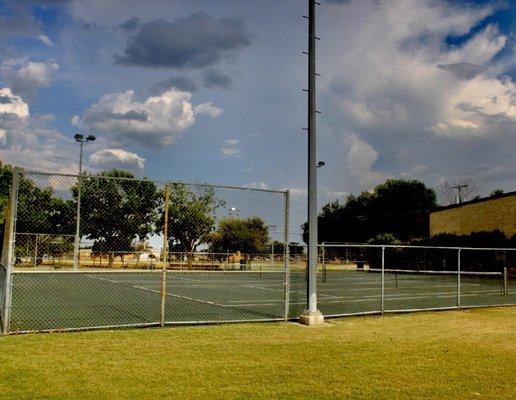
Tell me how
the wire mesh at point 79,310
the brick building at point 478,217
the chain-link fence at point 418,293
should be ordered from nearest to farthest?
the wire mesh at point 79,310 → the chain-link fence at point 418,293 → the brick building at point 478,217

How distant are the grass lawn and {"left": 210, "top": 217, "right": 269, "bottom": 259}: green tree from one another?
32.6ft

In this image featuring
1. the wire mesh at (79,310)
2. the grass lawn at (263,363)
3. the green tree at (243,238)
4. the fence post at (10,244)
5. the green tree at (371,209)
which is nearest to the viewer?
the grass lawn at (263,363)

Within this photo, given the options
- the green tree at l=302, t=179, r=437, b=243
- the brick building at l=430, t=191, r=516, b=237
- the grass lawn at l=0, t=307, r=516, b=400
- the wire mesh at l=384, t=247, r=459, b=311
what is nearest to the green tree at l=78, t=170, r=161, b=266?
the grass lawn at l=0, t=307, r=516, b=400

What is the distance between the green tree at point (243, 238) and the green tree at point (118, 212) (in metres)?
3.12

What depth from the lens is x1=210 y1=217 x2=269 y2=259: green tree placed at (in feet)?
67.6

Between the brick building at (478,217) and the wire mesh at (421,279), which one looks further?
the brick building at (478,217)

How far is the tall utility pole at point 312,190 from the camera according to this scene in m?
11.1

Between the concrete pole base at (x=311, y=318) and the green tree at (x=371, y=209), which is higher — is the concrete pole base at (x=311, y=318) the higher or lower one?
the lower one

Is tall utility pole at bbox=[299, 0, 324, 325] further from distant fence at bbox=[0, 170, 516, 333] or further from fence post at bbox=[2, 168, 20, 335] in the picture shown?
fence post at bbox=[2, 168, 20, 335]

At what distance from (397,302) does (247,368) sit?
39.9 feet

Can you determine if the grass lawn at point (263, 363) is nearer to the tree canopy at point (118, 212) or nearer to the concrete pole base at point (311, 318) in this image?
the concrete pole base at point (311, 318)

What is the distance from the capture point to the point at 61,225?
2852cm

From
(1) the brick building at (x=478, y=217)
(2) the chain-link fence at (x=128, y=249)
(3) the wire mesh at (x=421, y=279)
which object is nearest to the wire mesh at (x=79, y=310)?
(2) the chain-link fence at (x=128, y=249)

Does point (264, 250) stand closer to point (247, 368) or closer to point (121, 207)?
point (121, 207)
